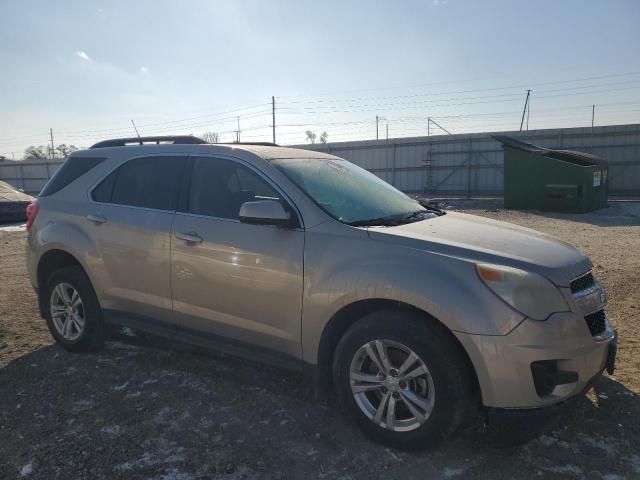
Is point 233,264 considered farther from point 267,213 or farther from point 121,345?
point 121,345

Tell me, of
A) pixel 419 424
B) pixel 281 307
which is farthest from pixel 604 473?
pixel 281 307

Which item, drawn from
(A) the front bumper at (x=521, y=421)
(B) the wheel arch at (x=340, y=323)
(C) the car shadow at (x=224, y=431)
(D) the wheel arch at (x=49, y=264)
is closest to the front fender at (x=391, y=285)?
(B) the wheel arch at (x=340, y=323)

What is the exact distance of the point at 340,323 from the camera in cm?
304

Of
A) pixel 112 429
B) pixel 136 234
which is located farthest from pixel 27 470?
pixel 136 234

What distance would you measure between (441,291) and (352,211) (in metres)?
0.96

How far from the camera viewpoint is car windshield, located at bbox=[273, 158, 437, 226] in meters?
3.30

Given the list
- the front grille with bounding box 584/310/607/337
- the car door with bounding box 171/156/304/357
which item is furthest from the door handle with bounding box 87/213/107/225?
the front grille with bounding box 584/310/607/337

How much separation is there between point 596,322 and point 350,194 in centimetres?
175

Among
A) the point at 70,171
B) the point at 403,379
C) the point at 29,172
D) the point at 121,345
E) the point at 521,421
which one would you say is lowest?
the point at 121,345

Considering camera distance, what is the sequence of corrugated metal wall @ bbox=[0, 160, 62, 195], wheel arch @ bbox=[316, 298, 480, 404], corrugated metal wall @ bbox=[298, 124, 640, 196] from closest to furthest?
wheel arch @ bbox=[316, 298, 480, 404]
corrugated metal wall @ bbox=[298, 124, 640, 196]
corrugated metal wall @ bbox=[0, 160, 62, 195]

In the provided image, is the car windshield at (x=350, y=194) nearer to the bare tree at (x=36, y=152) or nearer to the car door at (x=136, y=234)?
the car door at (x=136, y=234)

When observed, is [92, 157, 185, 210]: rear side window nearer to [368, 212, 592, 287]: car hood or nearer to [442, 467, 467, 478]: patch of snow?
[368, 212, 592, 287]: car hood

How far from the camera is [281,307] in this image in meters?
3.17

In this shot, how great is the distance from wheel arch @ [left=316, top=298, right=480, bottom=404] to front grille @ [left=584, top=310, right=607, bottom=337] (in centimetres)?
84
